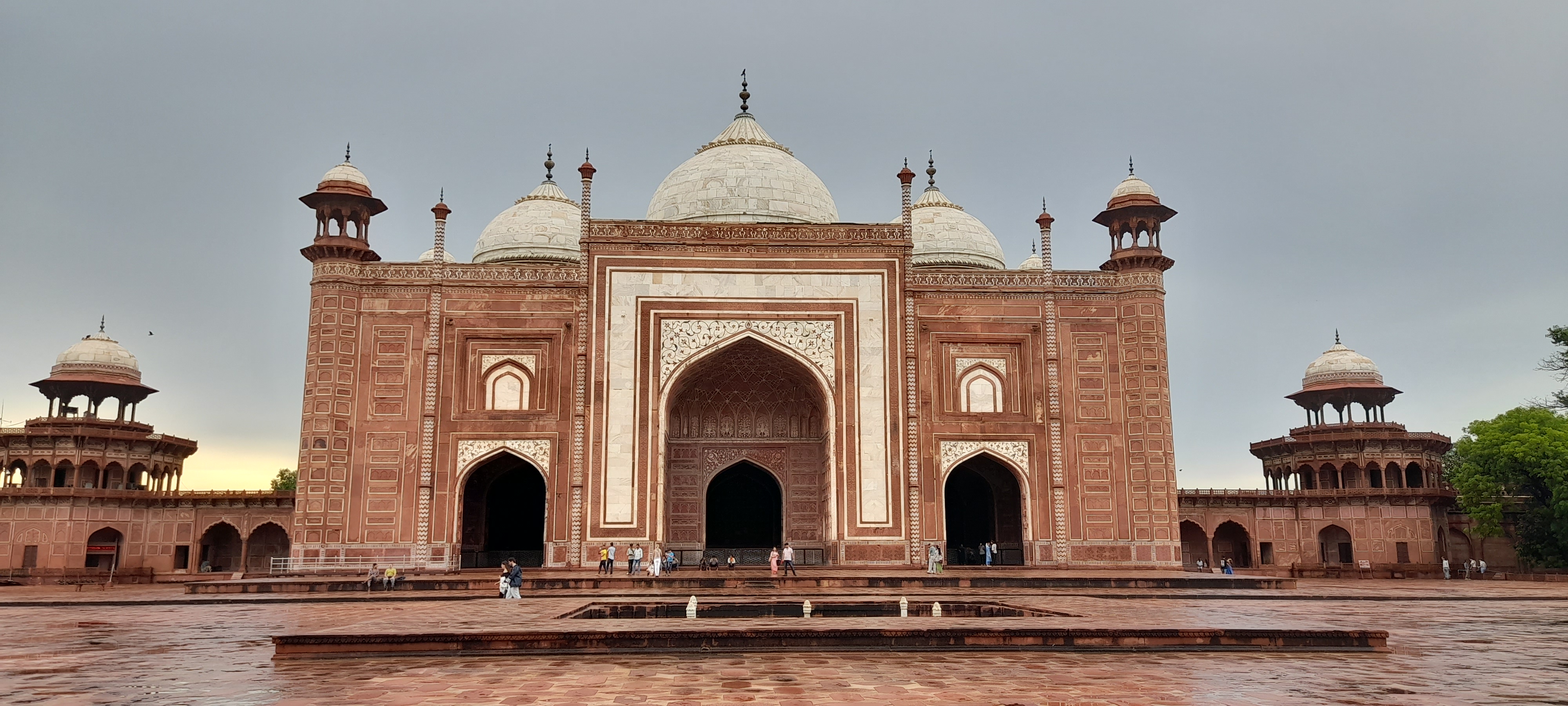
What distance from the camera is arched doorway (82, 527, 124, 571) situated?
23.0 metres

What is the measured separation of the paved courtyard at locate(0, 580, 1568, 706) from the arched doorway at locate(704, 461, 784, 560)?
41.1ft

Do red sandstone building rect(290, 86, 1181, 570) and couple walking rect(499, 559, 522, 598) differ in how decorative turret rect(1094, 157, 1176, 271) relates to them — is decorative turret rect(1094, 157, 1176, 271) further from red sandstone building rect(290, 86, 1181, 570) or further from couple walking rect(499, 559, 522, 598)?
couple walking rect(499, 559, 522, 598)

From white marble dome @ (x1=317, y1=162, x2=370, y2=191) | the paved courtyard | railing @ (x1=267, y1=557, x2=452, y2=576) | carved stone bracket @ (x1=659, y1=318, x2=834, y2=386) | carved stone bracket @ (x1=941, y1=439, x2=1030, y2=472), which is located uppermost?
white marble dome @ (x1=317, y1=162, x2=370, y2=191)

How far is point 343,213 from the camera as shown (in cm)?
2052

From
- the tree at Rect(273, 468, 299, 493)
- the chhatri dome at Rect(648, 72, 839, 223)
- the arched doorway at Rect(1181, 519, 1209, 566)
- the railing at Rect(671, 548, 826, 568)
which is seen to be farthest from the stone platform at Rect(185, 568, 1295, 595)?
the tree at Rect(273, 468, 299, 493)

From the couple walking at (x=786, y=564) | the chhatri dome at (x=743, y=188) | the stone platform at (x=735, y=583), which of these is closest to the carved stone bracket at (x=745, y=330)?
the chhatri dome at (x=743, y=188)

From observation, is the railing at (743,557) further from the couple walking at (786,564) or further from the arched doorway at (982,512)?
the arched doorway at (982,512)

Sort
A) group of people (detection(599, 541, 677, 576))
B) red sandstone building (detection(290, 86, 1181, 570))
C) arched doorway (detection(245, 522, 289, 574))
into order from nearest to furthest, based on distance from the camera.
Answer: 1. group of people (detection(599, 541, 677, 576))
2. red sandstone building (detection(290, 86, 1181, 570))
3. arched doorway (detection(245, 522, 289, 574))

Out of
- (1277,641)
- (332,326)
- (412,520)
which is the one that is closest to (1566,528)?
(1277,641)

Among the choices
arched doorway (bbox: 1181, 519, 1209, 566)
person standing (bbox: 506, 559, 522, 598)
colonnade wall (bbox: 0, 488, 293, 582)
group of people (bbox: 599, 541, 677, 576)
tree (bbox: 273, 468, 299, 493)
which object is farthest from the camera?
tree (bbox: 273, 468, 299, 493)

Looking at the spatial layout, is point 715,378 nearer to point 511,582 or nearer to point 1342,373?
point 511,582

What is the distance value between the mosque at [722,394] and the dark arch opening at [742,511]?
1.57 ft

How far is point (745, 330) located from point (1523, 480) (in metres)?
15.8

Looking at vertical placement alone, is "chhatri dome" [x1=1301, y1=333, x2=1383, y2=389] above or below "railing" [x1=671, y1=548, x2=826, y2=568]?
above
